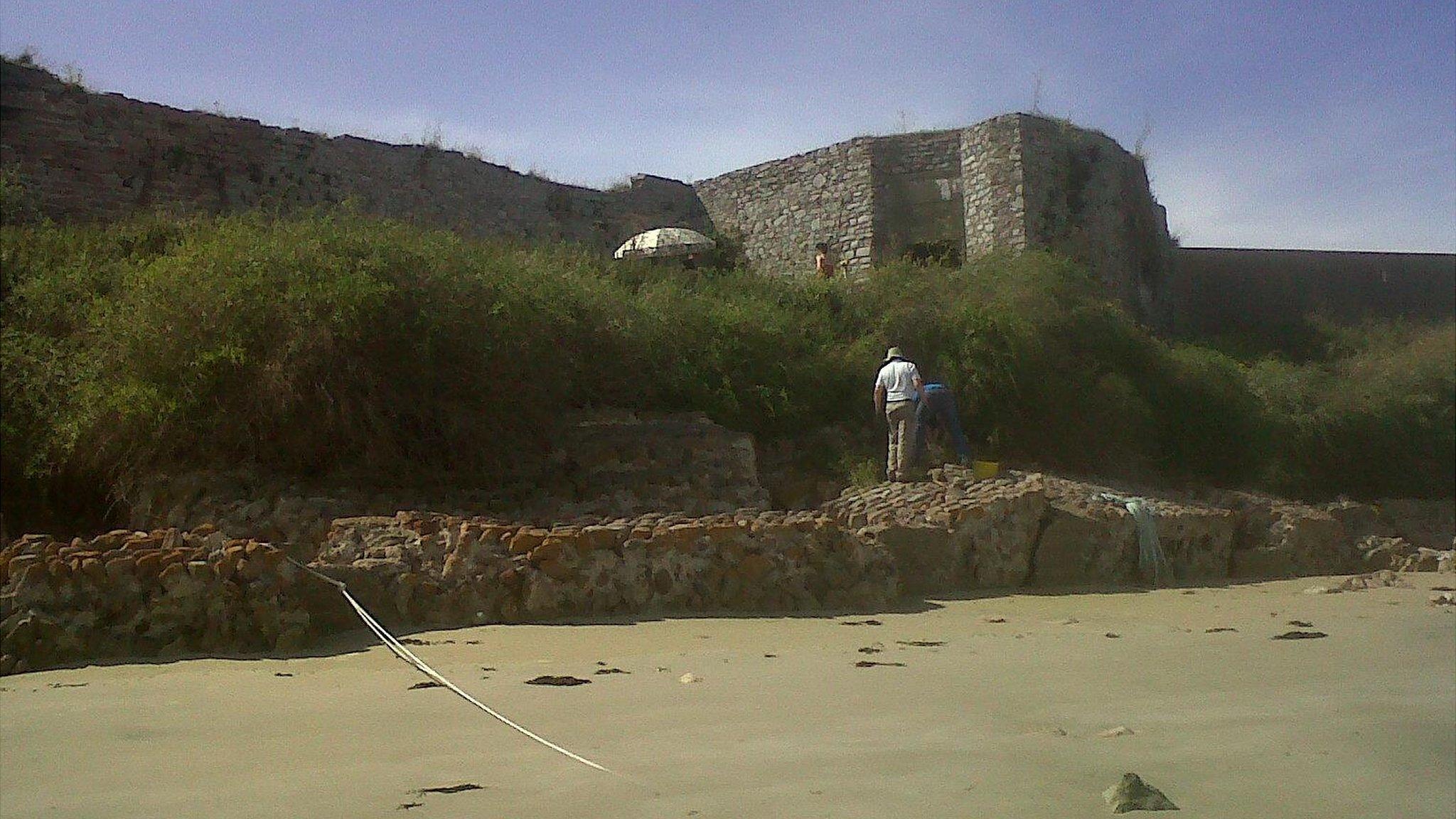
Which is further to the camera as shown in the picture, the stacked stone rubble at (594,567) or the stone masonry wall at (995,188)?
the stone masonry wall at (995,188)

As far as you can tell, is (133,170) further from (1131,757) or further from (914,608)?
(1131,757)

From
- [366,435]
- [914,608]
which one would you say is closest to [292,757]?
[914,608]

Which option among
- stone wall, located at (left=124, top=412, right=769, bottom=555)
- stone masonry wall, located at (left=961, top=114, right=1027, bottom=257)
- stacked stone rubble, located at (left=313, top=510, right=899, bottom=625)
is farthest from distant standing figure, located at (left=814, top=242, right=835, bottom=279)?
stacked stone rubble, located at (left=313, top=510, right=899, bottom=625)

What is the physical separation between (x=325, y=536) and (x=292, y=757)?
474 cm

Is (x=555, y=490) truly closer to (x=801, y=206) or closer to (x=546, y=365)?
(x=546, y=365)

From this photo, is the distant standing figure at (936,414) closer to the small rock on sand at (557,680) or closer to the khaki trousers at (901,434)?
the khaki trousers at (901,434)

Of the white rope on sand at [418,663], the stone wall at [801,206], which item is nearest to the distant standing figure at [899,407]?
the white rope on sand at [418,663]

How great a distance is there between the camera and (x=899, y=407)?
1172 centimetres

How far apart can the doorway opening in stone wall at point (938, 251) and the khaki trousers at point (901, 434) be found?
889cm

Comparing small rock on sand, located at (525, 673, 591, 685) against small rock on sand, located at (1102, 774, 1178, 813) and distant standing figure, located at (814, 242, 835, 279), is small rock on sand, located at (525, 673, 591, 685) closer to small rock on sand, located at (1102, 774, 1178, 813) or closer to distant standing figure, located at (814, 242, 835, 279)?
small rock on sand, located at (1102, 774, 1178, 813)

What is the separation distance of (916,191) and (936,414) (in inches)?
380

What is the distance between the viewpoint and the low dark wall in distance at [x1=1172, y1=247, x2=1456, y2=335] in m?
23.2

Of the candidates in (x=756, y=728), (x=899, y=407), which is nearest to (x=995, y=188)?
(x=899, y=407)

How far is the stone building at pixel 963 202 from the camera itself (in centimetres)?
1959
